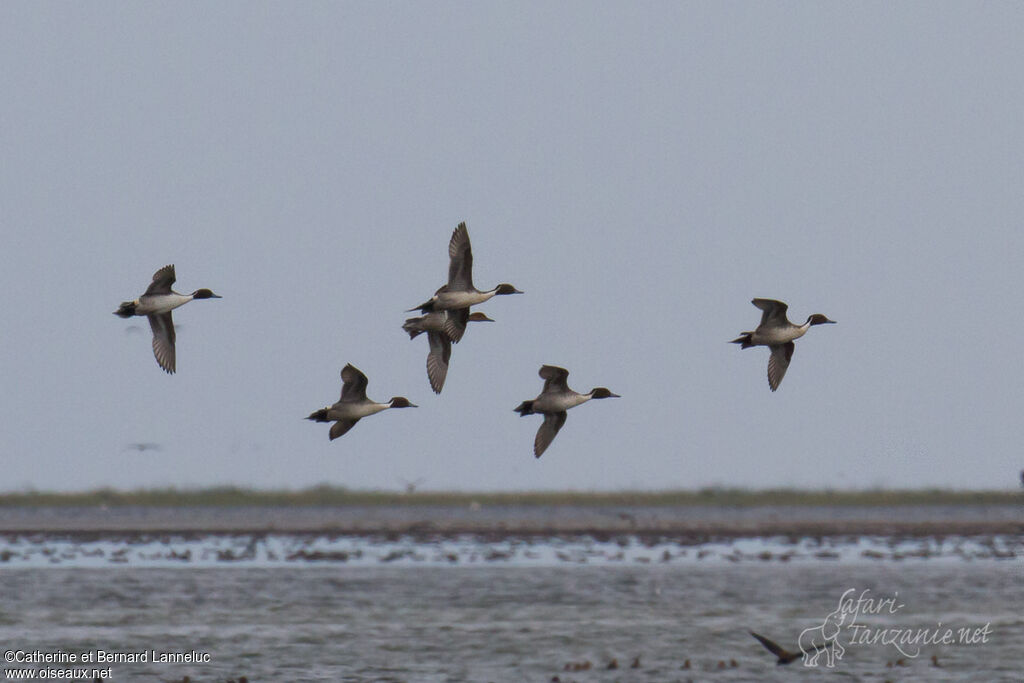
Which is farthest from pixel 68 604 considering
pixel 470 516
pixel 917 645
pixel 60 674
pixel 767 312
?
pixel 470 516

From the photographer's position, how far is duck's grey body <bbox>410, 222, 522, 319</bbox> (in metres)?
16.0

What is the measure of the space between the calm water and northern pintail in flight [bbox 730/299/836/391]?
15.9 m

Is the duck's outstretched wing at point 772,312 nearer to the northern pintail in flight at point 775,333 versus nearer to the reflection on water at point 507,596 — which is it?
the northern pintail in flight at point 775,333

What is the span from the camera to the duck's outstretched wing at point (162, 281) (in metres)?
15.9

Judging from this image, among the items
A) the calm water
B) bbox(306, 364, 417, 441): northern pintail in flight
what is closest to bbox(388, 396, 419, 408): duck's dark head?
bbox(306, 364, 417, 441): northern pintail in flight

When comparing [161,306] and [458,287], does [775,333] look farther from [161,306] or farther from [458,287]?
[161,306]

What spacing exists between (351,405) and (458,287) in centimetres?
161

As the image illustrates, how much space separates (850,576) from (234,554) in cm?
2119

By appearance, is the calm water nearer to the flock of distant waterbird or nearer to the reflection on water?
the reflection on water

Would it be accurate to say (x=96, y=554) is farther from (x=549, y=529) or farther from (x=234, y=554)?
(x=549, y=529)

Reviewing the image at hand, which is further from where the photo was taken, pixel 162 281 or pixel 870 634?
pixel 870 634

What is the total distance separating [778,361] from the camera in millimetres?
15719

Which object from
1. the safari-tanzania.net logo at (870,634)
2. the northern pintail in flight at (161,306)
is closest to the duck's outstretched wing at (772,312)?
the northern pintail in flight at (161,306)

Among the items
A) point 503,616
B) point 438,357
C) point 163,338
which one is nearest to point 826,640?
point 503,616
